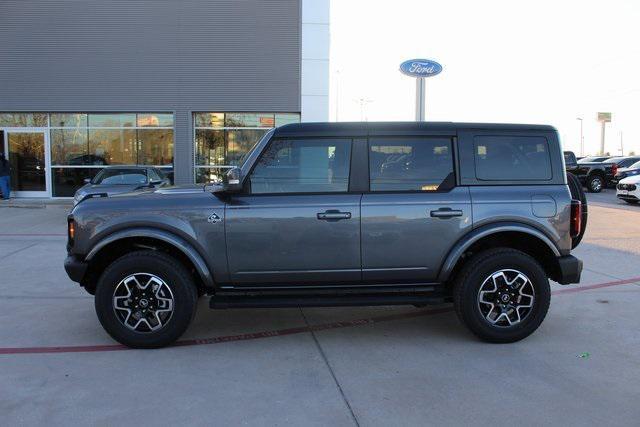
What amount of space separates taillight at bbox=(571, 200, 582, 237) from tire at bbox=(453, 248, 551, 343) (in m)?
0.50

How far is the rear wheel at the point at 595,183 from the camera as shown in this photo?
24.6m

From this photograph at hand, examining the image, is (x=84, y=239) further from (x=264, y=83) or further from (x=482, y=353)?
(x=264, y=83)

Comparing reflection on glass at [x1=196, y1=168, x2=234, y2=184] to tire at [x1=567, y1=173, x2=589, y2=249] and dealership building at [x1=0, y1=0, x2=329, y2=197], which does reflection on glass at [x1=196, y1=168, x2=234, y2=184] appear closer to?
dealership building at [x1=0, y1=0, x2=329, y2=197]

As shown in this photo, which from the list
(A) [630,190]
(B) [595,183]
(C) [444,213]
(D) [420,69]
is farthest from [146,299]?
(B) [595,183]

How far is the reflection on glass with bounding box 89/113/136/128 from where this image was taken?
1888cm

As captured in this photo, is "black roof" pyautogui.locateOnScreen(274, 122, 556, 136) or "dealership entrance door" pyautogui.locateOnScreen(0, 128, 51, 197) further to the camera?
"dealership entrance door" pyautogui.locateOnScreen(0, 128, 51, 197)

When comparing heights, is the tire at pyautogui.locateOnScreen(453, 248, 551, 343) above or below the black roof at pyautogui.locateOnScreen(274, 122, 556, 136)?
below

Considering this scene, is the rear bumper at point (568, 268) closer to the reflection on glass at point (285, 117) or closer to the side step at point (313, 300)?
the side step at point (313, 300)

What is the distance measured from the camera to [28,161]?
1947cm

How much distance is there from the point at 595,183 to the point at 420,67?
12.9m

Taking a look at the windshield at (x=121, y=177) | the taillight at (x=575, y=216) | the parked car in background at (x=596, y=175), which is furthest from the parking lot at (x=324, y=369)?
the parked car in background at (x=596, y=175)

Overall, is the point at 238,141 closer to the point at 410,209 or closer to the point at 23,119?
the point at 23,119

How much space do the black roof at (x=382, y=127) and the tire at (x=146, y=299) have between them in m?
1.52

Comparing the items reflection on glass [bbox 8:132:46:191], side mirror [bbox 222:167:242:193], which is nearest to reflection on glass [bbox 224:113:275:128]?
reflection on glass [bbox 8:132:46:191]
